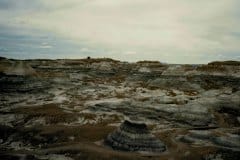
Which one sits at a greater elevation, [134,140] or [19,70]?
[19,70]

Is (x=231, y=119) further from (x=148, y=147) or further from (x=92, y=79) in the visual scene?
(x=92, y=79)

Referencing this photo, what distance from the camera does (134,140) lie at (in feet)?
145

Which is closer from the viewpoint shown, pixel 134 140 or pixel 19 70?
pixel 134 140

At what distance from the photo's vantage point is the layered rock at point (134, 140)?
43.6 metres

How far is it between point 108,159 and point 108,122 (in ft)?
58.4

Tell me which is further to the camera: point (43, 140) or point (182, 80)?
point (182, 80)

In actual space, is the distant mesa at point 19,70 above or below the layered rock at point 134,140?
above

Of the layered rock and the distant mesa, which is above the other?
the distant mesa

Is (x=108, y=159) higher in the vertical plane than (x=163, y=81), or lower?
lower

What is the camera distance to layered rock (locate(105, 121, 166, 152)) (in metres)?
43.6

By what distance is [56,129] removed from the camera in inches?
2138

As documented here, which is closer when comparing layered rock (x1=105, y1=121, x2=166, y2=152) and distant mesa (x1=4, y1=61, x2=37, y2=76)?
layered rock (x1=105, y1=121, x2=166, y2=152)

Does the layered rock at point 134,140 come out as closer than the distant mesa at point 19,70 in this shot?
Yes

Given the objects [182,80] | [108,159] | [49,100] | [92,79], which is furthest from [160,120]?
[92,79]
